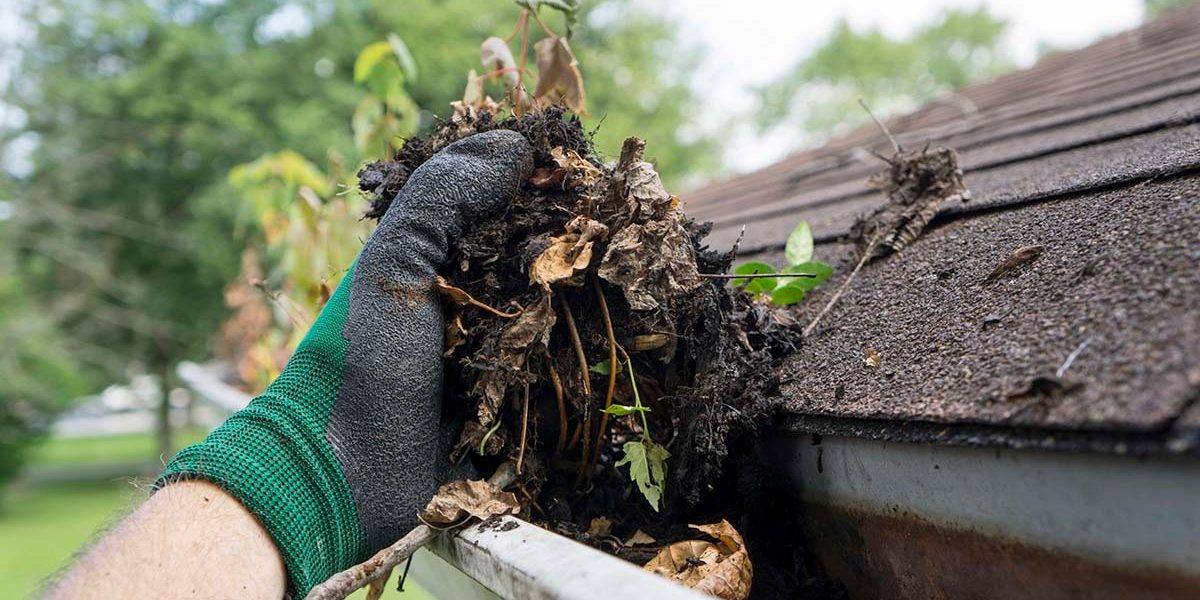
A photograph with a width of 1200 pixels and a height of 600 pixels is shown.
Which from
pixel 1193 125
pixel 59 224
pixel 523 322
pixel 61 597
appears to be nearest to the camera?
pixel 61 597

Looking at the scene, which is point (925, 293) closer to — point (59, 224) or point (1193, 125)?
point (1193, 125)

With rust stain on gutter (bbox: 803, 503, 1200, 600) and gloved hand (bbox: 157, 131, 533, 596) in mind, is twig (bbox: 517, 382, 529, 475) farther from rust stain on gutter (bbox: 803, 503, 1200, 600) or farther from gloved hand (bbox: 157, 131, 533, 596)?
rust stain on gutter (bbox: 803, 503, 1200, 600)

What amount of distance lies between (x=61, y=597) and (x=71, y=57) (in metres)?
14.9

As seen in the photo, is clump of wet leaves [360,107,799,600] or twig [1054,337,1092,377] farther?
clump of wet leaves [360,107,799,600]

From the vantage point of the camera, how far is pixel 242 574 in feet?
3.00

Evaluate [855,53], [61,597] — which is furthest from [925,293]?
[855,53]

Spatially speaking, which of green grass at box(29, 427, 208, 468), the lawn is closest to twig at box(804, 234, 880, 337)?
the lawn

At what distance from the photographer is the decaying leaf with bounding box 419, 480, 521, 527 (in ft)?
3.24

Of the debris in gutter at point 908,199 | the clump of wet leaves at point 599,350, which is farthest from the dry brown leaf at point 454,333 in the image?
the debris in gutter at point 908,199

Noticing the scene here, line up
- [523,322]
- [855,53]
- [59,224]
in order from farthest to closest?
[855,53] < [59,224] < [523,322]

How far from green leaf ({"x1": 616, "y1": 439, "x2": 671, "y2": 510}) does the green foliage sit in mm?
326

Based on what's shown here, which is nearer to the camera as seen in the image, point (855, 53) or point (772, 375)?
point (772, 375)

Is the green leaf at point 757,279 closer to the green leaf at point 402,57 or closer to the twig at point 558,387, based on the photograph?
the twig at point 558,387

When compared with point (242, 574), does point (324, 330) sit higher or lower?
higher
